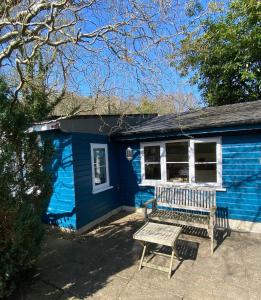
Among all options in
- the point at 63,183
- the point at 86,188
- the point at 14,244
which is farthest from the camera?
the point at 86,188

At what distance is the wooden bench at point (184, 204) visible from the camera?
482 cm

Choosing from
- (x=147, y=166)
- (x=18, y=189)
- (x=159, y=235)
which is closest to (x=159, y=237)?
(x=159, y=235)

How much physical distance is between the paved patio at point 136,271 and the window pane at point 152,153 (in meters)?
2.34

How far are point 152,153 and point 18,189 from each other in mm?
4138

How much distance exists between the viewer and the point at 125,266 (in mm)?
3945

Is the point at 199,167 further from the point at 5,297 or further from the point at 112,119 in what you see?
the point at 5,297

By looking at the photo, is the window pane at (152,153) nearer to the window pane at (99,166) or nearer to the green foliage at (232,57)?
the window pane at (99,166)

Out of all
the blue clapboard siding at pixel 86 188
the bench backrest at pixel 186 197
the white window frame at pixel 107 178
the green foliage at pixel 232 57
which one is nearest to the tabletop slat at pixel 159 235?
the bench backrest at pixel 186 197

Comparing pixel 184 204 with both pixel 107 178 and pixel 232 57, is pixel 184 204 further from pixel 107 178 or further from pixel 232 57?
pixel 232 57

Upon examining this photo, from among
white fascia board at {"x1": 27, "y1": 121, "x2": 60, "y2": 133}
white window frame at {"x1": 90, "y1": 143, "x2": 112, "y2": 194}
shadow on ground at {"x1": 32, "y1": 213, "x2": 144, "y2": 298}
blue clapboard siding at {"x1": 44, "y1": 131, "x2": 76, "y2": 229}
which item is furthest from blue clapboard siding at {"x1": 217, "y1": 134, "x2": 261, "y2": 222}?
white fascia board at {"x1": 27, "y1": 121, "x2": 60, "y2": 133}

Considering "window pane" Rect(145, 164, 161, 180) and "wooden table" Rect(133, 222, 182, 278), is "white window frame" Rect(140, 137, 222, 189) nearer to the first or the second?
"window pane" Rect(145, 164, 161, 180)

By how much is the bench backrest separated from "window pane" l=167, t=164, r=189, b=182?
0.74 metres

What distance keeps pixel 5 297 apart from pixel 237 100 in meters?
12.9

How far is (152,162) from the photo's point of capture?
6.55m
